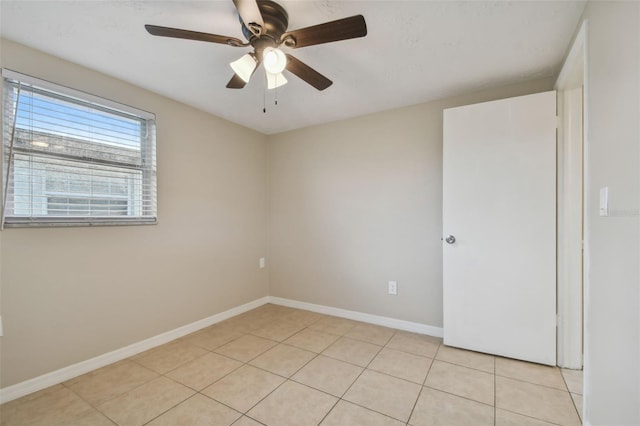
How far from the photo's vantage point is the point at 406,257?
9.14 ft

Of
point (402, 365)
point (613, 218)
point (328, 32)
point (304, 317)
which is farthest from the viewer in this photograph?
point (304, 317)

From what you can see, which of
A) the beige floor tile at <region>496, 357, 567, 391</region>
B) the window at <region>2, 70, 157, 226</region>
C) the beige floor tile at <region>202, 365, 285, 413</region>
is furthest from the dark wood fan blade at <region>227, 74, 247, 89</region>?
the beige floor tile at <region>496, 357, 567, 391</region>

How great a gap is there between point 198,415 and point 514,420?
174cm

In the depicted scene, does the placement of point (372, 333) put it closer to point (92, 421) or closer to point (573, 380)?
point (573, 380)

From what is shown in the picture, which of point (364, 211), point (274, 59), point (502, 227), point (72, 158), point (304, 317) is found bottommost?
point (304, 317)

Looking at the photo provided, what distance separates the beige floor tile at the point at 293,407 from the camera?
154 cm

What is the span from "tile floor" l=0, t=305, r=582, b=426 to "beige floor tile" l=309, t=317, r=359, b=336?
229 mm

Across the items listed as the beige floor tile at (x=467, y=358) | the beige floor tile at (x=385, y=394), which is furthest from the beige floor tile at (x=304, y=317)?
the beige floor tile at (x=467, y=358)

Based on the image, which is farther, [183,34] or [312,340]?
[312,340]

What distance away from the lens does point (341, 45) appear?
1788 mm

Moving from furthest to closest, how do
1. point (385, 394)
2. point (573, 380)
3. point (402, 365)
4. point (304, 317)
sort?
point (304, 317) → point (402, 365) → point (573, 380) → point (385, 394)

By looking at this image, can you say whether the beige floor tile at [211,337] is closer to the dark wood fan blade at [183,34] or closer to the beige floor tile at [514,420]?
the beige floor tile at [514,420]

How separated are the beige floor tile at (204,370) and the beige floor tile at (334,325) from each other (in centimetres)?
92

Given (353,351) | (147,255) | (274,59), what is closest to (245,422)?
(353,351)
